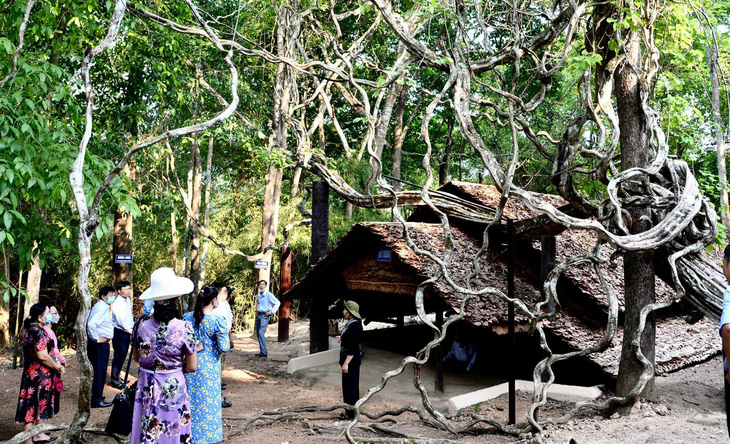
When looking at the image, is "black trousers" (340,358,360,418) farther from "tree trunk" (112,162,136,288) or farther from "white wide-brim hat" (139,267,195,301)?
"tree trunk" (112,162,136,288)

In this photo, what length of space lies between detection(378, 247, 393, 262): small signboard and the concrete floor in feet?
6.44

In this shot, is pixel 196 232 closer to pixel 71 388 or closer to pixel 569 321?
pixel 71 388

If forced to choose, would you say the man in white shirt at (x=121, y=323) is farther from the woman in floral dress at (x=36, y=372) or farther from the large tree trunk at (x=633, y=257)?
the large tree trunk at (x=633, y=257)

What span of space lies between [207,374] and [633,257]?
479 centimetres

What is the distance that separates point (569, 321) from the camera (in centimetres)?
805

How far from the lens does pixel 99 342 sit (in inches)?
296

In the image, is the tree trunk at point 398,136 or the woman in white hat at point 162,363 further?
the tree trunk at point 398,136

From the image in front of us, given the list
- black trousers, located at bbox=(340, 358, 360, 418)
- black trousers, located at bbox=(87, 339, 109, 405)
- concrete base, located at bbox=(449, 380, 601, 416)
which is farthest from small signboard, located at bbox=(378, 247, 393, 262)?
black trousers, located at bbox=(87, 339, 109, 405)

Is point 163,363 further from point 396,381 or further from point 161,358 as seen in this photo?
point 396,381

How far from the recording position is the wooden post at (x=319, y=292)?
1062 cm

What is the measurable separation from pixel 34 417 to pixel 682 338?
8.54m

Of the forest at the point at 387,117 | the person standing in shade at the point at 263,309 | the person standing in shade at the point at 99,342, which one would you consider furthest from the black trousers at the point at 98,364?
the person standing in shade at the point at 263,309

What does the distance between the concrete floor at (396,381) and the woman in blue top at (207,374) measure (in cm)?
316

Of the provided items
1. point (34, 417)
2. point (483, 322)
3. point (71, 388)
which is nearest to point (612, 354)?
point (483, 322)
